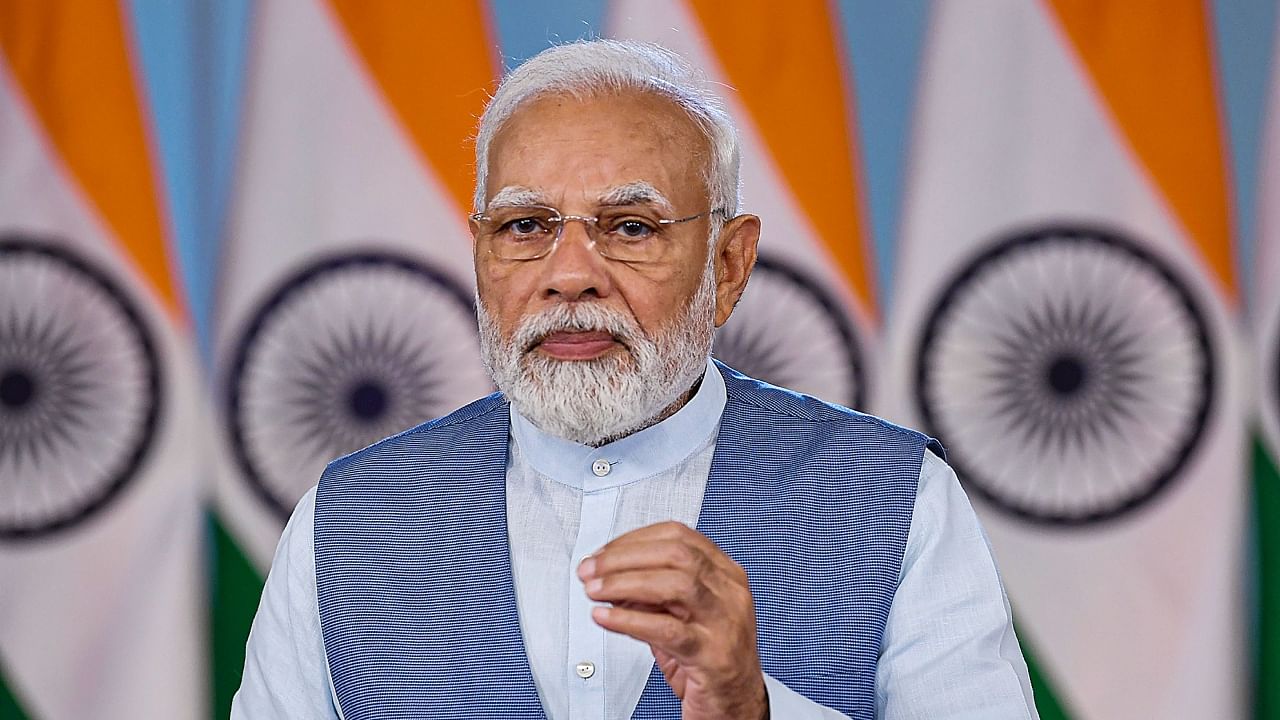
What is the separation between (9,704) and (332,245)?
49.7 inches

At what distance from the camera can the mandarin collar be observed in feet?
6.45

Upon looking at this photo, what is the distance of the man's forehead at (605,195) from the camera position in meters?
1.83

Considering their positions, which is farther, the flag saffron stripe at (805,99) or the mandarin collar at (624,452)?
the flag saffron stripe at (805,99)

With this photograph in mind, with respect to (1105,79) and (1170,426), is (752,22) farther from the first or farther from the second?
(1170,426)

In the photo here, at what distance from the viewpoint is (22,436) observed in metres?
3.35

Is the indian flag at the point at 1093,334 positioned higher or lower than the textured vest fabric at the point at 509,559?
higher

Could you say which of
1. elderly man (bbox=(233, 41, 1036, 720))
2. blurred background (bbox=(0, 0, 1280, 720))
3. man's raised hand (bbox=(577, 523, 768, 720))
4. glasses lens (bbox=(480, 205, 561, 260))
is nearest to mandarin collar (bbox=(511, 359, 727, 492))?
elderly man (bbox=(233, 41, 1036, 720))

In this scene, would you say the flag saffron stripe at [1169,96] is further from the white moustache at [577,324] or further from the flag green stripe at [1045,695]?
the white moustache at [577,324]

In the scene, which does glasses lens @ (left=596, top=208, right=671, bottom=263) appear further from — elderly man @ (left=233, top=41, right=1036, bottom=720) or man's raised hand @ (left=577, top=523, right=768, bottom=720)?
man's raised hand @ (left=577, top=523, right=768, bottom=720)

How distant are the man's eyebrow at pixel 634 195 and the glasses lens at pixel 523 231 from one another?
0.07 metres

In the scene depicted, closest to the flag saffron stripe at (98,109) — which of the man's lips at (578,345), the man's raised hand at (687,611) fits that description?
the man's lips at (578,345)

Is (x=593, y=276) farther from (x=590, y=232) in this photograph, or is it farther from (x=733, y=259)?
(x=733, y=259)

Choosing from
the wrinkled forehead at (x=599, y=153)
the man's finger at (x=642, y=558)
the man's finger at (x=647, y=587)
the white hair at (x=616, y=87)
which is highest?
the white hair at (x=616, y=87)

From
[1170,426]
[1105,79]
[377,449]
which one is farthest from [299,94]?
[1170,426]
